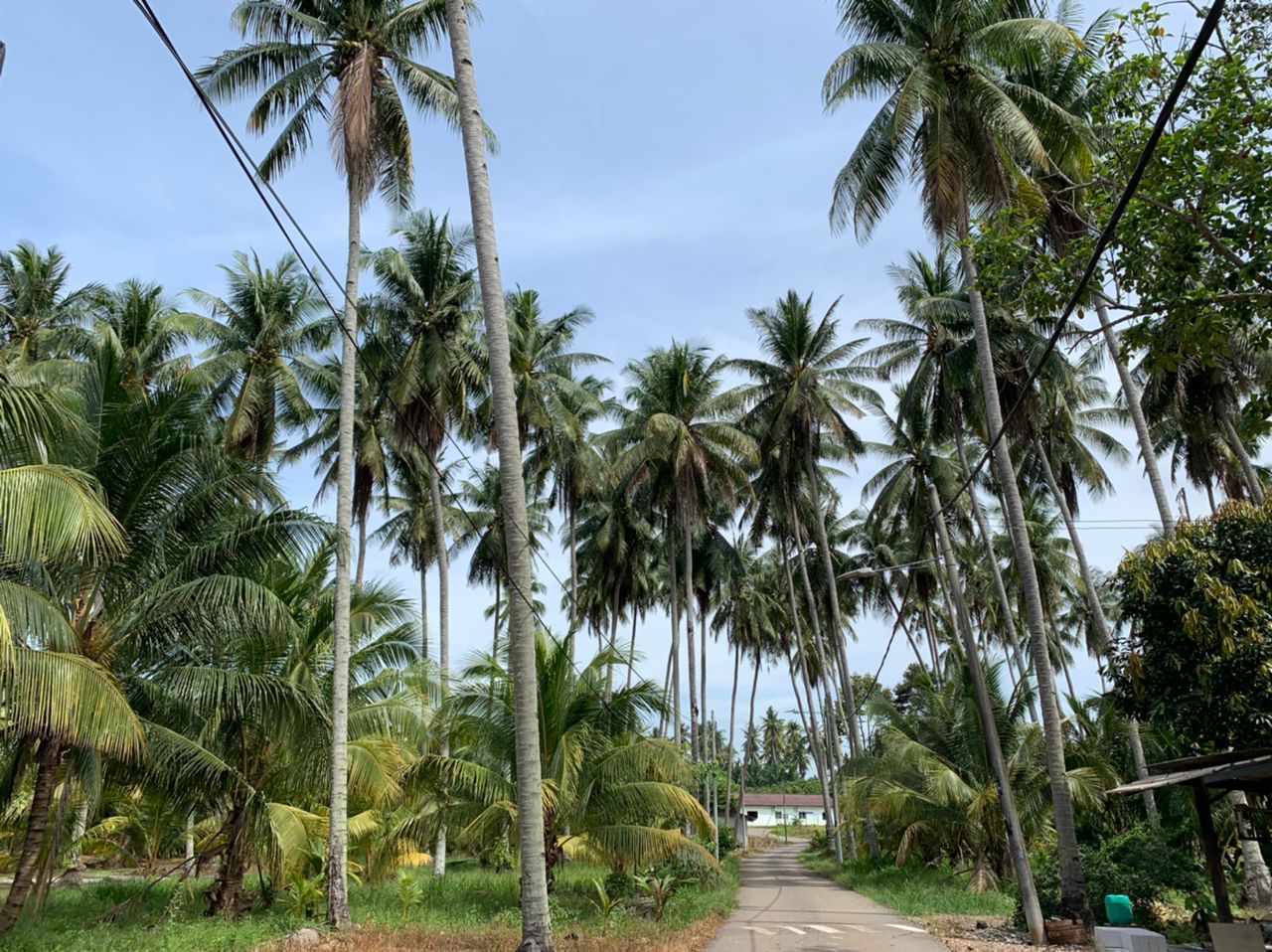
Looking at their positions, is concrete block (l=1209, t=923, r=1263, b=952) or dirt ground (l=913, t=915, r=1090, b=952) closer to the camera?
concrete block (l=1209, t=923, r=1263, b=952)

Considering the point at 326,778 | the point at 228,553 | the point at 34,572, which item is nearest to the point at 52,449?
the point at 34,572

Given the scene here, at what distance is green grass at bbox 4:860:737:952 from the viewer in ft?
35.8

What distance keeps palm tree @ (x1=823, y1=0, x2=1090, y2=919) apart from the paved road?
127 inches

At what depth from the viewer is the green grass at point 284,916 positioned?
1091 centimetres

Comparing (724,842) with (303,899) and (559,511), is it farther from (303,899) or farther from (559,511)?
(303,899)

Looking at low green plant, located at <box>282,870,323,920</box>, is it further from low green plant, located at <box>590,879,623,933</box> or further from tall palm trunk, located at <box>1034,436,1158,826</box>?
tall palm trunk, located at <box>1034,436,1158,826</box>

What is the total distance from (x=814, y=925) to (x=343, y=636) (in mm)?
10030

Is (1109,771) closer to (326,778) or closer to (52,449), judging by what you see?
(326,778)

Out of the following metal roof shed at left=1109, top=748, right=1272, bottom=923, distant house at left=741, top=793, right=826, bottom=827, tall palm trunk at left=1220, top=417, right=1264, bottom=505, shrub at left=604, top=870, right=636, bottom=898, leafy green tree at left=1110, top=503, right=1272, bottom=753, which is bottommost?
distant house at left=741, top=793, right=826, bottom=827

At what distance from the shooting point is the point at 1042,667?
601 inches

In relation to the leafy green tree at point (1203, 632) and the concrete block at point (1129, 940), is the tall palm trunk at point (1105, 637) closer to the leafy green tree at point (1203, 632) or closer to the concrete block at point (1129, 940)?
the leafy green tree at point (1203, 632)

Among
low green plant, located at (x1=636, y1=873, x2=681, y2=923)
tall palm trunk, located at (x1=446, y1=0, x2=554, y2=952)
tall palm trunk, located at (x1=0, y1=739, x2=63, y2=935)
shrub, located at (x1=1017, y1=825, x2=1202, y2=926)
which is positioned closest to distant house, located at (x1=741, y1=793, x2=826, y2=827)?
low green plant, located at (x1=636, y1=873, x2=681, y2=923)

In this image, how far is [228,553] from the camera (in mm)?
12719

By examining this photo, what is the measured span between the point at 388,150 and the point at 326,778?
11.6 m
